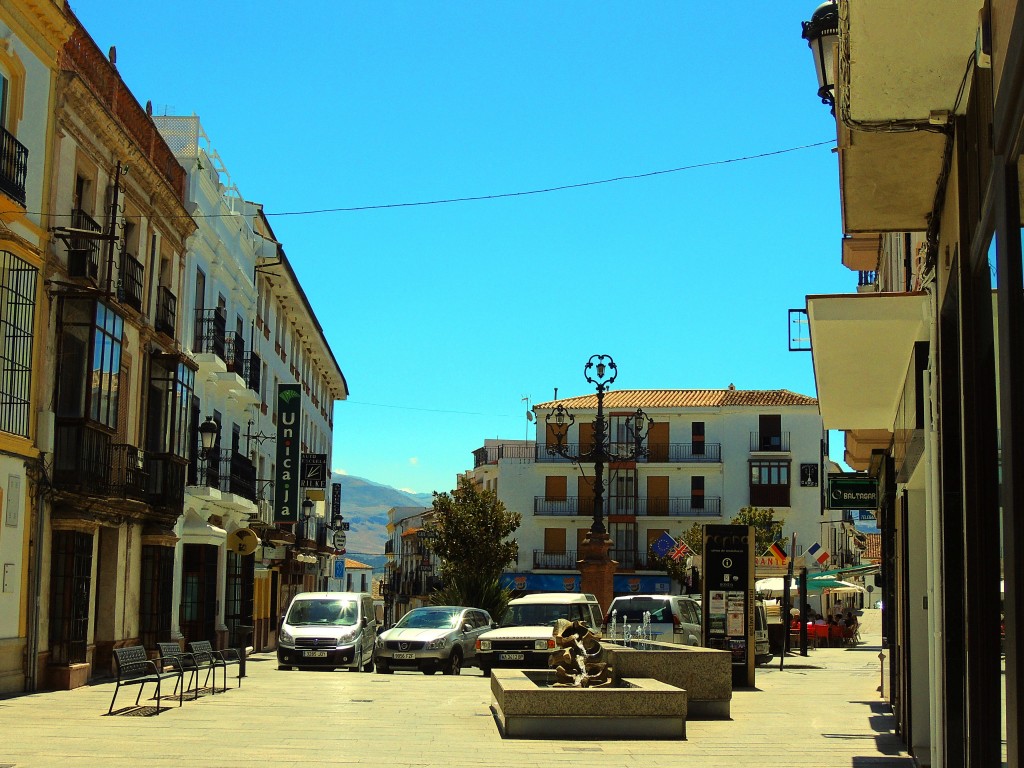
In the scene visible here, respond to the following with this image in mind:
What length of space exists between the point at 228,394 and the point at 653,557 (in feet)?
131

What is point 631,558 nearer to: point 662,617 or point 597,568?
point 597,568

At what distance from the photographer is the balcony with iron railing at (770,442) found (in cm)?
7256

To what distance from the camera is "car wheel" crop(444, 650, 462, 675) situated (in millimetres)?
25656

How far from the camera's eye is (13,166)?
17781mm

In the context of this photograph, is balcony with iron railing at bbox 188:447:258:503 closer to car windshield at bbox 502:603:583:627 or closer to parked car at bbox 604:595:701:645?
car windshield at bbox 502:603:583:627

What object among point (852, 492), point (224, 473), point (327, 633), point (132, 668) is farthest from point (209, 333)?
point (852, 492)

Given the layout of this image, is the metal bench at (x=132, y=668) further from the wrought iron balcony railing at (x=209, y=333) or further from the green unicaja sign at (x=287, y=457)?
the green unicaja sign at (x=287, y=457)

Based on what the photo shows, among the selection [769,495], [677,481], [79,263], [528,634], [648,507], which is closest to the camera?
[79,263]

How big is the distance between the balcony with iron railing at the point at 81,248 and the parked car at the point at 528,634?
10.2 metres

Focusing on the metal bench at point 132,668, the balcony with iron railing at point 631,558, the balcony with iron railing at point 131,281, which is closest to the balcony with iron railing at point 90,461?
the balcony with iron railing at point 131,281

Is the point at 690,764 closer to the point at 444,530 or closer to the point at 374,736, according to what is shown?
the point at 374,736

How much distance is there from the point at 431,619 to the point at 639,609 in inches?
183

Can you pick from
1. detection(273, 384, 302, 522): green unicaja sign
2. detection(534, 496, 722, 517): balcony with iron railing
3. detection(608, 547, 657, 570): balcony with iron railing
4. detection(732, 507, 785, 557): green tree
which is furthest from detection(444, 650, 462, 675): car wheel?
detection(534, 496, 722, 517): balcony with iron railing

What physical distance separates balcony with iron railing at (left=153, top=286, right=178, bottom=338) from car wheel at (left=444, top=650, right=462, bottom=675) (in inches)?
352
